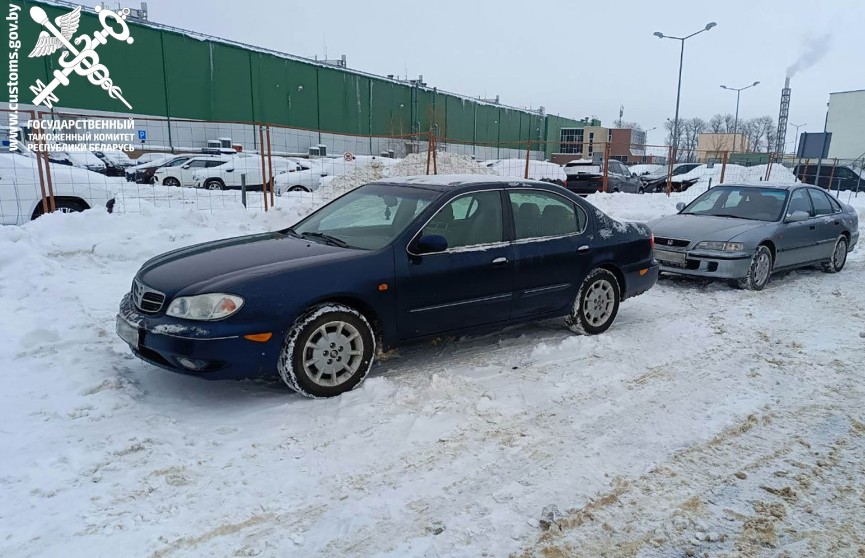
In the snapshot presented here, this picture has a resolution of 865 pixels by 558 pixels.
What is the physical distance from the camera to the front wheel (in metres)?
8.38

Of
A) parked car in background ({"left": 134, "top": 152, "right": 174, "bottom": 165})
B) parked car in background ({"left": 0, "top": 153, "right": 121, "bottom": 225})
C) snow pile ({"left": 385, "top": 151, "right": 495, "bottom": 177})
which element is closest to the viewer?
parked car in background ({"left": 0, "top": 153, "right": 121, "bottom": 225})

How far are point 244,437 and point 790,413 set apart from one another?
3856mm

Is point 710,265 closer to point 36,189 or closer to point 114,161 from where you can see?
point 36,189

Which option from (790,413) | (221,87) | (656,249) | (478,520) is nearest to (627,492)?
(478,520)

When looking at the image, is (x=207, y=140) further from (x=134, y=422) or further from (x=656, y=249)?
(x=134, y=422)

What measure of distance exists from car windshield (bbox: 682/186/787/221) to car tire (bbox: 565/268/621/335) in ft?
13.6

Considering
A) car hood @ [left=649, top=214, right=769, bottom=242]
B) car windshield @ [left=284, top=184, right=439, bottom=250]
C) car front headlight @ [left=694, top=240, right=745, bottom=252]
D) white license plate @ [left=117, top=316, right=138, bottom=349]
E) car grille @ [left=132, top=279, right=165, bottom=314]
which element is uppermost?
car windshield @ [left=284, top=184, right=439, bottom=250]

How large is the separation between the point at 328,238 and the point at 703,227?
19.9ft

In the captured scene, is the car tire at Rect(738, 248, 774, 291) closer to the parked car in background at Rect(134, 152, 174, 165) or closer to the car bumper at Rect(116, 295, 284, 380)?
the car bumper at Rect(116, 295, 284, 380)

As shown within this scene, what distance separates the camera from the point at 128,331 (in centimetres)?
432

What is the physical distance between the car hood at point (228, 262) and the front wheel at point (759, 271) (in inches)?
244

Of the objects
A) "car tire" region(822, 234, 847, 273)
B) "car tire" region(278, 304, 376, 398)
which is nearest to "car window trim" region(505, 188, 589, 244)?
"car tire" region(278, 304, 376, 398)

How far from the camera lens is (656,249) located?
28.8ft

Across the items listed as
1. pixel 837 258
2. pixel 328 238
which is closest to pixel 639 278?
pixel 328 238
